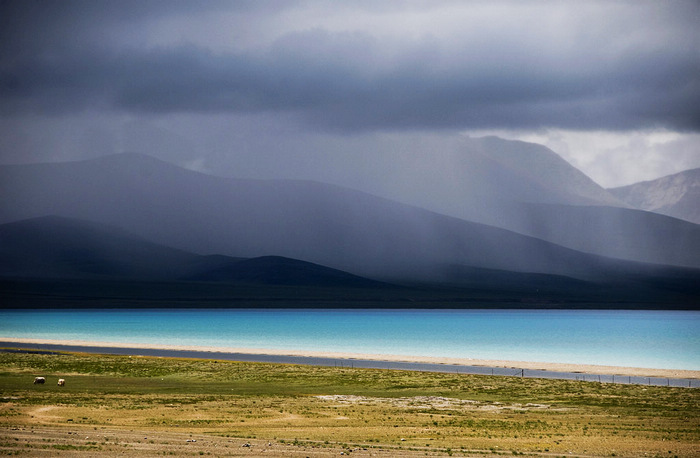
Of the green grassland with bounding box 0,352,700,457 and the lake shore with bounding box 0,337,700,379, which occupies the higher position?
the lake shore with bounding box 0,337,700,379

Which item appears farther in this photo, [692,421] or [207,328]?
[207,328]

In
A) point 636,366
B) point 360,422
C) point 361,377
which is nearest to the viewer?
point 360,422

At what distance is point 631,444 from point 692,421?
7059mm

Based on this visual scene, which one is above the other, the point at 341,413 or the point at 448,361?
the point at 448,361

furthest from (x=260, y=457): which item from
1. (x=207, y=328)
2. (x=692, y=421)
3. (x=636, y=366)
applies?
(x=207, y=328)

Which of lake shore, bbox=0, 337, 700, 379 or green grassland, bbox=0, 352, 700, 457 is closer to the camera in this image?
green grassland, bbox=0, 352, 700, 457

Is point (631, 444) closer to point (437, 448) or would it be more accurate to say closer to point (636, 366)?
point (437, 448)

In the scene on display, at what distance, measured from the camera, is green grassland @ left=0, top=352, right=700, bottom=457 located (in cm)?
2805

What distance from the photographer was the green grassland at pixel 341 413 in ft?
92.0

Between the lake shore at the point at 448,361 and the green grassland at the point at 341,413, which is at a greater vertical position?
the lake shore at the point at 448,361

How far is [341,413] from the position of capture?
36969 millimetres

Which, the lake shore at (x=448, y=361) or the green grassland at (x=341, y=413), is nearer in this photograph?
the green grassland at (x=341, y=413)

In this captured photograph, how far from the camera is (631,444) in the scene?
2948cm

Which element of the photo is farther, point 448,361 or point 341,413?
point 448,361
